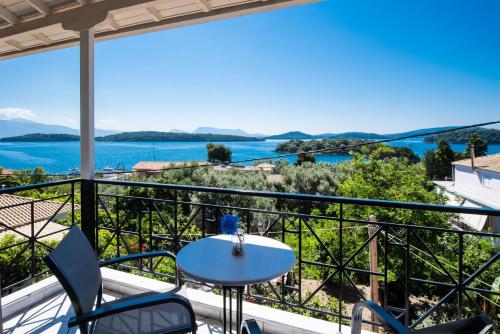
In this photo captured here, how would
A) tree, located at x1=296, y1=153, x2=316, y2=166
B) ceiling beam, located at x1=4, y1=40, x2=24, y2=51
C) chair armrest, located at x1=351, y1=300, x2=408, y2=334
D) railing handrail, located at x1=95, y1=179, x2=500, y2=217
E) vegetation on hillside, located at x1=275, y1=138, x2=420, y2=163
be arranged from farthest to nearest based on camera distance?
tree, located at x1=296, y1=153, x2=316, y2=166 < vegetation on hillside, located at x1=275, y1=138, x2=420, y2=163 < ceiling beam, located at x1=4, y1=40, x2=24, y2=51 < railing handrail, located at x1=95, y1=179, x2=500, y2=217 < chair armrest, located at x1=351, y1=300, x2=408, y2=334

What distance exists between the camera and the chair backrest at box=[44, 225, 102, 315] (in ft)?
3.63

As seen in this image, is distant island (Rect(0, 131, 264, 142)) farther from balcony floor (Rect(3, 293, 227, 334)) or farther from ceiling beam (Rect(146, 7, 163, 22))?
balcony floor (Rect(3, 293, 227, 334))

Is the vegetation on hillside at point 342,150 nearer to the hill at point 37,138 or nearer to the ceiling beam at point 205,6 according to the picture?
the hill at point 37,138

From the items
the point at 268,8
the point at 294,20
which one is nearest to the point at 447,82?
the point at 294,20

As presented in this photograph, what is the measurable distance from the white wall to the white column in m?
16.3

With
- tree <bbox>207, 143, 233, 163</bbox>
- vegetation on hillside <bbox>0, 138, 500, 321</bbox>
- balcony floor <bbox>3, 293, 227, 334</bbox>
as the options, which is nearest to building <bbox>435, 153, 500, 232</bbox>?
vegetation on hillside <bbox>0, 138, 500, 321</bbox>

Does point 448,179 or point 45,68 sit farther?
point 45,68

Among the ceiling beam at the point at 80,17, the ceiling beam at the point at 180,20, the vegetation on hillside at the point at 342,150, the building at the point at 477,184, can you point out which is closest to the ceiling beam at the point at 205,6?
the ceiling beam at the point at 180,20

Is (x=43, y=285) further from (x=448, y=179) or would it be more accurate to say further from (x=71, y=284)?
(x=448, y=179)

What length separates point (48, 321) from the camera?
7.00 feet

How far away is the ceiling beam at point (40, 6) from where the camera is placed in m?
2.50

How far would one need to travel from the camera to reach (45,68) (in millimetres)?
22141

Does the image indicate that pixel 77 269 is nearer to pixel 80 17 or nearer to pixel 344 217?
pixel 80 17

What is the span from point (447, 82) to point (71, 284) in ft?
80.2
